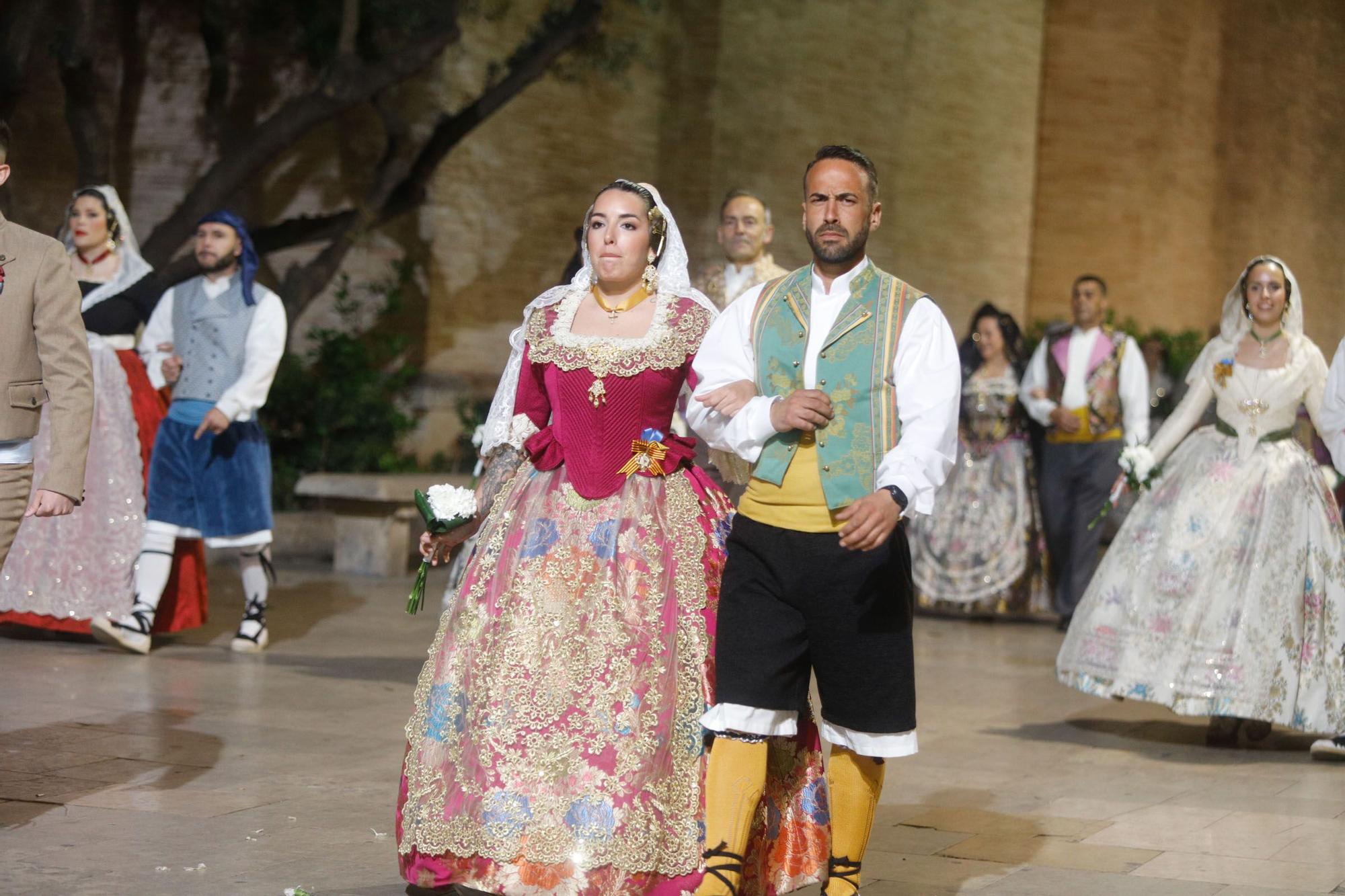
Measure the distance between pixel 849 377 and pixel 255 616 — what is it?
4667 millimetres

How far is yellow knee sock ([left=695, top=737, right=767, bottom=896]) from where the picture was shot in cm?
389

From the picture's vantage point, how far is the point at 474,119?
12.5 m

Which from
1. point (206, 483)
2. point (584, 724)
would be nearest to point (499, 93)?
point (206, 483)

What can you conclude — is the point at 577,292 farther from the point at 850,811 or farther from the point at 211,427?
the point at 211,427

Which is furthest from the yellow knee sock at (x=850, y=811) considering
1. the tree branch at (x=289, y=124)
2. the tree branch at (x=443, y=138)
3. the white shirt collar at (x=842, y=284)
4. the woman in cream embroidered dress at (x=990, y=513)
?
the tree branch at (x=443, y=138)


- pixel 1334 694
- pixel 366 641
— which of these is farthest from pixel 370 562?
pixel 1334 694

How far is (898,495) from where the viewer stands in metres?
3.79

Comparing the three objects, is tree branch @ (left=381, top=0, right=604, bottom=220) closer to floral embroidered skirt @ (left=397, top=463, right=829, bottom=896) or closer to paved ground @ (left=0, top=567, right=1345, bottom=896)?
paved ground @ (left=0, top=567, right=1345, bottom=896)

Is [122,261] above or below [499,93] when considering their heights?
below

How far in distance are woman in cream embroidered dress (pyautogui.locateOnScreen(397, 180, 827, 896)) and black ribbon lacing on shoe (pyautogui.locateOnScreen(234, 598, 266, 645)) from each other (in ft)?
12.1

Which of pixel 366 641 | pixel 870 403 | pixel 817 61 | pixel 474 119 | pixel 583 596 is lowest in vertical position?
pixel 366 641

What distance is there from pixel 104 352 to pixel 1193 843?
5.17 m

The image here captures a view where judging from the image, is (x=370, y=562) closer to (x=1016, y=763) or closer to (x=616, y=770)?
(x=1016, y=763)

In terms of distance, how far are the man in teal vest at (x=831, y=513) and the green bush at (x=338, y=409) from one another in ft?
28.4
